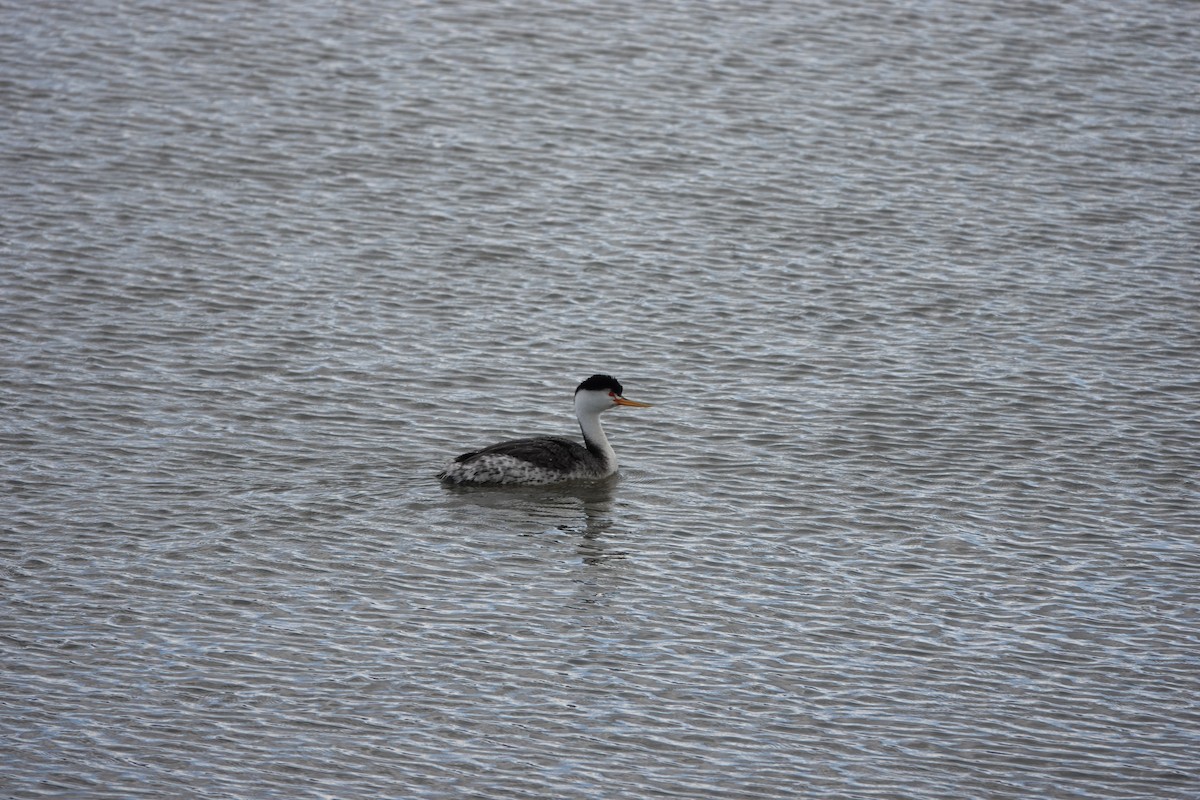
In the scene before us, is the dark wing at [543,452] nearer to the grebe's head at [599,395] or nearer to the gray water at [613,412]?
the gray water at [613,412]

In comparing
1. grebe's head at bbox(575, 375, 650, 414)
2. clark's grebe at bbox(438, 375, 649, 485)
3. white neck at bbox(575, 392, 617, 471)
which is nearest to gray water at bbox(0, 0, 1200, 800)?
clark's grebe at bbox(438, 375, 649, 485)

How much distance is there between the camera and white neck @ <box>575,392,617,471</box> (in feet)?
46.3

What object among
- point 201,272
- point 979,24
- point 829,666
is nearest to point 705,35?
point 979,24

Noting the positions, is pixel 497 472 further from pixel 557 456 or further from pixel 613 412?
pixel 613 412

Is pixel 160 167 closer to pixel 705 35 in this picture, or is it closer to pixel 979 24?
pixel 705 35

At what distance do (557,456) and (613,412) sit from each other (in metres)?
2.32

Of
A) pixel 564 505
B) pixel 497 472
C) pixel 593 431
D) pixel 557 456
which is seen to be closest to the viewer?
pixel 497 472

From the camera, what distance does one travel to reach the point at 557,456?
13727 millimetres

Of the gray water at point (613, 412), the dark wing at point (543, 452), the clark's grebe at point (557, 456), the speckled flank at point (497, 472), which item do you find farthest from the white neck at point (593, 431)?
the speckled flank at point (497, 472)

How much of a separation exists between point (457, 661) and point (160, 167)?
11598 millimetres

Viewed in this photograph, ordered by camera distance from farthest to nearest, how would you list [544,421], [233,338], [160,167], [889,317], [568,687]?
[160,167] < [889,317] < [233,338] < [544,421] < [568,687]

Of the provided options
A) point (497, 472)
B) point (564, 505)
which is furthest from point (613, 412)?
point (497, 472)

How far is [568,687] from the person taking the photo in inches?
400

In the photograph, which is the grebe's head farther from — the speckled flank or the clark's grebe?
the speckled flank
